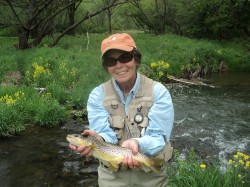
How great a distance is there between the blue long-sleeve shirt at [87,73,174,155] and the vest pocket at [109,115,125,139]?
0.03 m

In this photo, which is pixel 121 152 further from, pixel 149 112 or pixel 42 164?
pixel 42 164

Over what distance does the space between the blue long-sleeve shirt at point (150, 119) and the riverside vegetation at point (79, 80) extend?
61.0 inches

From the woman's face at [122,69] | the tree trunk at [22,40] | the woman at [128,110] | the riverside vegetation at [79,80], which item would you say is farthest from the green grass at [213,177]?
the tree trunk at [22,40]

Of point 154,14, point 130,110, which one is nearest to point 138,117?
point 130,110

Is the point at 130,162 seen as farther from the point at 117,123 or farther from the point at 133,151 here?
the point at 117,123

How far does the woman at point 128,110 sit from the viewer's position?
3.07 m

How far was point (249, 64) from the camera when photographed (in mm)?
22453

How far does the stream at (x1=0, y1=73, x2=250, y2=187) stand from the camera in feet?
21.8

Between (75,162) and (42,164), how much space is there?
0.66 metres

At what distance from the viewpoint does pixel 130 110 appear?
10.3 ft

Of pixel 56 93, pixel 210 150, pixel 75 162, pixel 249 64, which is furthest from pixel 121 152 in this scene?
pixel 249 64

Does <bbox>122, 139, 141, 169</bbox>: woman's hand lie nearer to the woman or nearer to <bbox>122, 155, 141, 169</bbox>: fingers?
<bbox>122, 155, 141, 169</bbox>: fingers

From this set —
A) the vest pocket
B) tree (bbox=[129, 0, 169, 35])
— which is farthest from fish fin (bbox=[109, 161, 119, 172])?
tree (bbox=[129, 0, 169, 35])

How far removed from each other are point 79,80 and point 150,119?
10.0 metres
